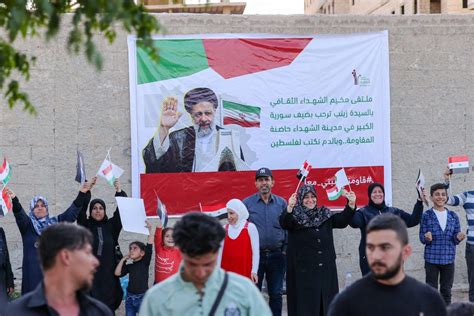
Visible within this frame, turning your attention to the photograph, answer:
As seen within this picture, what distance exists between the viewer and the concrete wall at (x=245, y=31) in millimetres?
11562

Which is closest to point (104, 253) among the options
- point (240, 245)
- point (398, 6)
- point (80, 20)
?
point (240, 245)

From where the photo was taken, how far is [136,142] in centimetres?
1166

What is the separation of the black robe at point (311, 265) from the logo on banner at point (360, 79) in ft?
10.5

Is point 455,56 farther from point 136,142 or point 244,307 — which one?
point 244,307

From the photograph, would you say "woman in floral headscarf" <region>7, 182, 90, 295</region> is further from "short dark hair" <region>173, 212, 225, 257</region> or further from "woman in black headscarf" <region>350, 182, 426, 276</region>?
"short dark hair" <region>173, 212, 225, 257</region>

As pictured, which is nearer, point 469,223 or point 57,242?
point 57,242

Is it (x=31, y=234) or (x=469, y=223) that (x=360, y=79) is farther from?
(x=31, y=234)

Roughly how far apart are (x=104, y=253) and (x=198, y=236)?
606cm

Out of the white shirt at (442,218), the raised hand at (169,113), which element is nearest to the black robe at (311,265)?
the white shirt at (442,218)

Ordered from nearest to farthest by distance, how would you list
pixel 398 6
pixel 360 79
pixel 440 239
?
pixel 440 239 < pixel 360 79 < pixel 398 6

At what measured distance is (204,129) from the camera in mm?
11836

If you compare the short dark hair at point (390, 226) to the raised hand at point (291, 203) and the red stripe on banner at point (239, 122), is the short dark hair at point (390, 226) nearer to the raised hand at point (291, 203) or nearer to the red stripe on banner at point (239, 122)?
the raised hand at point (291, 203)

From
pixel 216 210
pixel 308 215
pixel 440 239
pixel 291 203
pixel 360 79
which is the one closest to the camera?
pixel 291 203

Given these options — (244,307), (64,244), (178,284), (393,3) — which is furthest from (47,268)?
(393,3)
